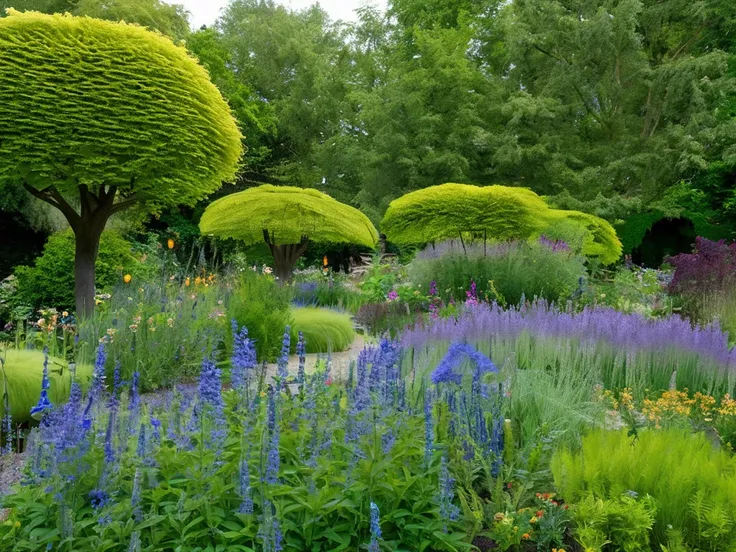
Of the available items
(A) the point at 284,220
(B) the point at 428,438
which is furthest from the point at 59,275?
(B) the point at 428,438

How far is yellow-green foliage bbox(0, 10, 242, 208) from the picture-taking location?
564cm

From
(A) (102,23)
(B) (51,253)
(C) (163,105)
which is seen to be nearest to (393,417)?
(C) (163,105)

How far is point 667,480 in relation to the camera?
2438 mm

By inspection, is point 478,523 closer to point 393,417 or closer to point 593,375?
point 393,417

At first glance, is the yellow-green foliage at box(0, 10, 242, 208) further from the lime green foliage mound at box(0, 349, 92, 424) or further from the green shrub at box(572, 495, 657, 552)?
the green shrub at box(572, 495, 657, 552)

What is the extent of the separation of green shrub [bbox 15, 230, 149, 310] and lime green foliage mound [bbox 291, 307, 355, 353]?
9.88 ft

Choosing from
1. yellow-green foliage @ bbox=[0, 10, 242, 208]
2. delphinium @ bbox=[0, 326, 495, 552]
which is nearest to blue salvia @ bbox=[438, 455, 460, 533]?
A: delphinium @ bbox=[0, 326, 495, 552]

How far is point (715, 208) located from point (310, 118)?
15.8 m

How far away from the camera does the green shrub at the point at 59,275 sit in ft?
29.8

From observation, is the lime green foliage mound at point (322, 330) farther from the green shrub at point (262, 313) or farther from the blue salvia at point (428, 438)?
the blue salvia at point (428, 438)

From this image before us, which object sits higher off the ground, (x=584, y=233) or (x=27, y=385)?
(x=584, y=233)

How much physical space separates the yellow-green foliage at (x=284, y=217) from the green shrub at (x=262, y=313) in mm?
2117

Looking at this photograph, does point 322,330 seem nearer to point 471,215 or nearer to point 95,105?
point 95,105

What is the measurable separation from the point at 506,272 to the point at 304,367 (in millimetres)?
5647
